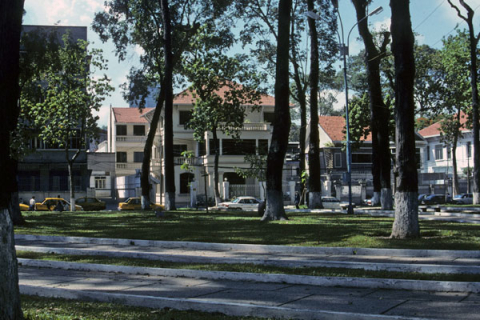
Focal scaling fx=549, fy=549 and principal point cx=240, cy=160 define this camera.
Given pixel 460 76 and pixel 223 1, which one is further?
pixel 460 76

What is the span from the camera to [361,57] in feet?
211

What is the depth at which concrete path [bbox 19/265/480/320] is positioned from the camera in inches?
241

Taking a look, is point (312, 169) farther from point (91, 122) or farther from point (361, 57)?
point (361, 57)

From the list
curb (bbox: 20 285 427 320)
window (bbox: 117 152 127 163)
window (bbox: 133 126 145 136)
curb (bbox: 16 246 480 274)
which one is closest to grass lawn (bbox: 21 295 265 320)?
curb (bbox: 20 285 427 320)

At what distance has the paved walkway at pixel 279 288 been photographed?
20.8 ft

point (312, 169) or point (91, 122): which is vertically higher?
point (91, 122)

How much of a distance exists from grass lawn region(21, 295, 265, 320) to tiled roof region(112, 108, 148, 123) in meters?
59.8

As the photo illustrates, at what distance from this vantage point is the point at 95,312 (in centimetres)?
631

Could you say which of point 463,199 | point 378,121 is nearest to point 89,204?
point 378,121

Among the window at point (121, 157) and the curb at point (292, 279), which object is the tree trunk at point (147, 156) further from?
the window at point (121, 157)

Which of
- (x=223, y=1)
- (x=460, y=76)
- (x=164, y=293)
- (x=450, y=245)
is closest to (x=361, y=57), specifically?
(x=460, y=76)

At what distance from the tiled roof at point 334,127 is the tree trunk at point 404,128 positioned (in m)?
44.1

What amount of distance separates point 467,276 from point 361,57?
58.9 metres

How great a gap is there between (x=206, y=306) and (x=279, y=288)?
6.23ft
